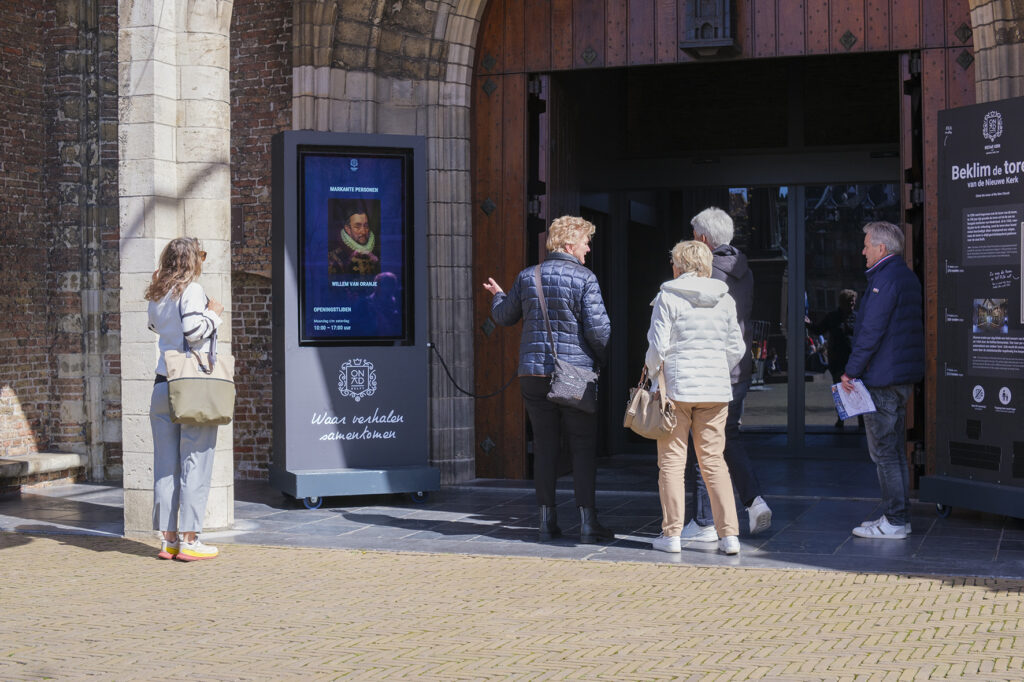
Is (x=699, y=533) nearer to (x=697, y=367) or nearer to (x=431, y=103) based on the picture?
(x=697, y=367)

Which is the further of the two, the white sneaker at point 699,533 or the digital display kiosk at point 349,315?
the digital display kiosk at point 349,315

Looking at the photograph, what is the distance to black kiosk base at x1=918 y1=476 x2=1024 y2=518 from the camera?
7512 mm

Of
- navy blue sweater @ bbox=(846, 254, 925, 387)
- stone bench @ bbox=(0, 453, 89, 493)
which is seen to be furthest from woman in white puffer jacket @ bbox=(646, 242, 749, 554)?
stone bench @ bbox=(0, 453, 89, 493)

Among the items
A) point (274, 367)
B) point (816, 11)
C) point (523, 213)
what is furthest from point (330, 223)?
point (816, 11)

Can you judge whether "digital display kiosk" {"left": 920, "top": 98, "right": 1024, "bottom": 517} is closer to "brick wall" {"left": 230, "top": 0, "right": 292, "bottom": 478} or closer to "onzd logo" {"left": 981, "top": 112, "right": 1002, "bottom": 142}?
"onzd logo" {"left": 981, "top": 112, "right": 1002, "bottom": 142}

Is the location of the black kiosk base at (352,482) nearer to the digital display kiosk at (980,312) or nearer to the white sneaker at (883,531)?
the white sneaker at (883,531)

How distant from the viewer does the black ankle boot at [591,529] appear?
24.1 feet

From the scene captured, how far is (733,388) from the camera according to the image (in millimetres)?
7285

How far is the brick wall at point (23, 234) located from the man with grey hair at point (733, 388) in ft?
18.7

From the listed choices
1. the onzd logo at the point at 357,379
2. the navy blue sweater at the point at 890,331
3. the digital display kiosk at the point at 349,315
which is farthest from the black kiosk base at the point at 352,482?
the navy blue sweater at the point at 890,331

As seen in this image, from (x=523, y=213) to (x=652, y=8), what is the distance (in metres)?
1.83

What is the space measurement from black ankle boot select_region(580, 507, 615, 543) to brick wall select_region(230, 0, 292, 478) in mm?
4076

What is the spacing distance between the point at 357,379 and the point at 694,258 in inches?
116

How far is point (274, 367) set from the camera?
353 inches
